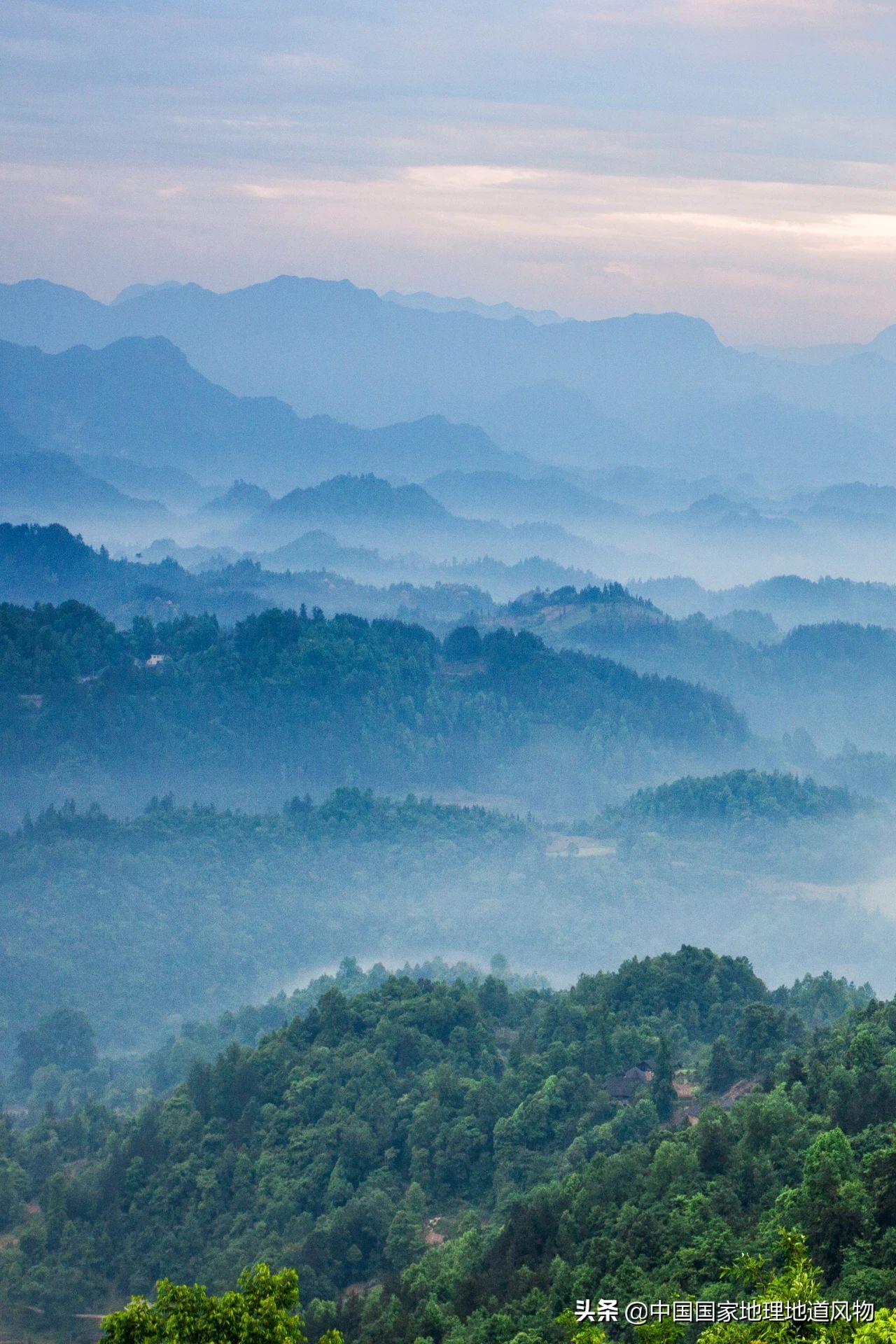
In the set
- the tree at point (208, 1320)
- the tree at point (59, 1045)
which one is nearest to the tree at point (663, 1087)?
the tree at point (208, 1320)

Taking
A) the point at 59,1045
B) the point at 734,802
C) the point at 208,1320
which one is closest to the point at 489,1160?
the point at 208,1320

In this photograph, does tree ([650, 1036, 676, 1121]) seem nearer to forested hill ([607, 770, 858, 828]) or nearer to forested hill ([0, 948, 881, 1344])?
forested hill ([0, 948, 881, 1344])

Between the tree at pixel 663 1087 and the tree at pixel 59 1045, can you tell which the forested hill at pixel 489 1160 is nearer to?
the tree at pixel 663 1087

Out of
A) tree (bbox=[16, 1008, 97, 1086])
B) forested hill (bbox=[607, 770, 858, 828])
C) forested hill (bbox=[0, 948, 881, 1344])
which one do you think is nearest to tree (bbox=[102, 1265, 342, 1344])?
forested hill (bbox=[0, 948, 881, 1344])

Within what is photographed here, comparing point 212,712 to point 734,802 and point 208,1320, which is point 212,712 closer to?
point 734,802

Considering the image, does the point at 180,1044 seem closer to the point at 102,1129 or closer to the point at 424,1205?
the point at 102,1129

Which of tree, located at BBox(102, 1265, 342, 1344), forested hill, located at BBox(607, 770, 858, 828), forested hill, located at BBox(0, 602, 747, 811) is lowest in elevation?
tree, located at BBox(102, 1265, 342, 1344)

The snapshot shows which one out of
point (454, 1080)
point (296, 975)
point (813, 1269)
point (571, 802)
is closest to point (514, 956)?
point (296, 975)
